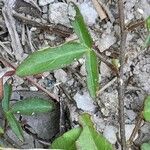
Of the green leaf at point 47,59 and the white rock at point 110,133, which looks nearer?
the green leaf at point 47,59

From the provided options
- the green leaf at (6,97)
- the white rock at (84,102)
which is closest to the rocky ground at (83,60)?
the white rock at (84,102)

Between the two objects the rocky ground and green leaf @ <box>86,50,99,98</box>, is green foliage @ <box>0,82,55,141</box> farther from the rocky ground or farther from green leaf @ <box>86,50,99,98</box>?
green leaf @ <box>86,50,99,98</box>

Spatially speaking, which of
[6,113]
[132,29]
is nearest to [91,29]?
[132,29]

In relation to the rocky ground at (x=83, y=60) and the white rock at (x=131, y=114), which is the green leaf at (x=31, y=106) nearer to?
the rocky ground at (x=83, y=60)

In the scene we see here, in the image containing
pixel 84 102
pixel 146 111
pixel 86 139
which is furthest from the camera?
pixel 84 102

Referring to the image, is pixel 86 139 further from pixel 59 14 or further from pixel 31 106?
→ pixel 59 14

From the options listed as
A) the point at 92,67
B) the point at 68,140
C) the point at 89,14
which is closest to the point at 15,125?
the point at 68,140

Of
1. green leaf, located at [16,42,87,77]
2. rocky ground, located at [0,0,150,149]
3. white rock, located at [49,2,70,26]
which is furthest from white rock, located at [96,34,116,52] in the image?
green leaf, located at [16,42,87,77]
